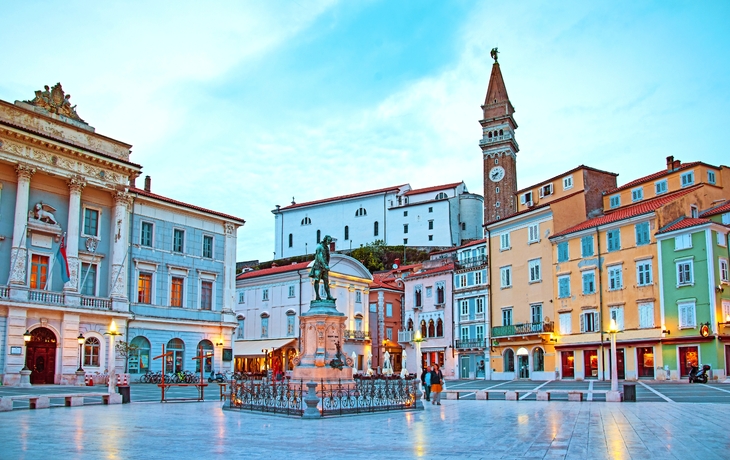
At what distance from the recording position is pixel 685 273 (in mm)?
40969

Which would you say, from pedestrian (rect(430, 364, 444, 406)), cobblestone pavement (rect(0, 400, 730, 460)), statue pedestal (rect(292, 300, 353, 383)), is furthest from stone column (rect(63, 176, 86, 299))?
pedestrian (rect(430, 364, 444, 406))

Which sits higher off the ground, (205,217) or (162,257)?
(205,217)

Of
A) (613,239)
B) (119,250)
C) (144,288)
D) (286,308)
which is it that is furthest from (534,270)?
(119,250)

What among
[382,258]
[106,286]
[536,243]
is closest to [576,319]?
[536,243]

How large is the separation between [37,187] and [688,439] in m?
35.9

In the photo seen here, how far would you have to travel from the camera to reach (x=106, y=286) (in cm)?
4175

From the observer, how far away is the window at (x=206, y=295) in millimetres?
47469

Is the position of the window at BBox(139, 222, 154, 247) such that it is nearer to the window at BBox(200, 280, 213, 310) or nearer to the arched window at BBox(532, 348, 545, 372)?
the window at BBox(200, 280, 213, 310)

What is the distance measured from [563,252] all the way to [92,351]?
3226cm

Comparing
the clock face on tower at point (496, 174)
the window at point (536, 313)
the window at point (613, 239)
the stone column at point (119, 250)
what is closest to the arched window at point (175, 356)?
the stone column at point (119, 250)

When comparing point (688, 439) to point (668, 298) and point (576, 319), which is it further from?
point (576, 319)

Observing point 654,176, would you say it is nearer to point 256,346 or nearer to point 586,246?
point 586,246

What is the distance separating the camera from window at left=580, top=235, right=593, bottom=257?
47.5 meters

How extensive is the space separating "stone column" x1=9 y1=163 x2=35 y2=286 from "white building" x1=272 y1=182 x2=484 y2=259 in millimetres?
77244
